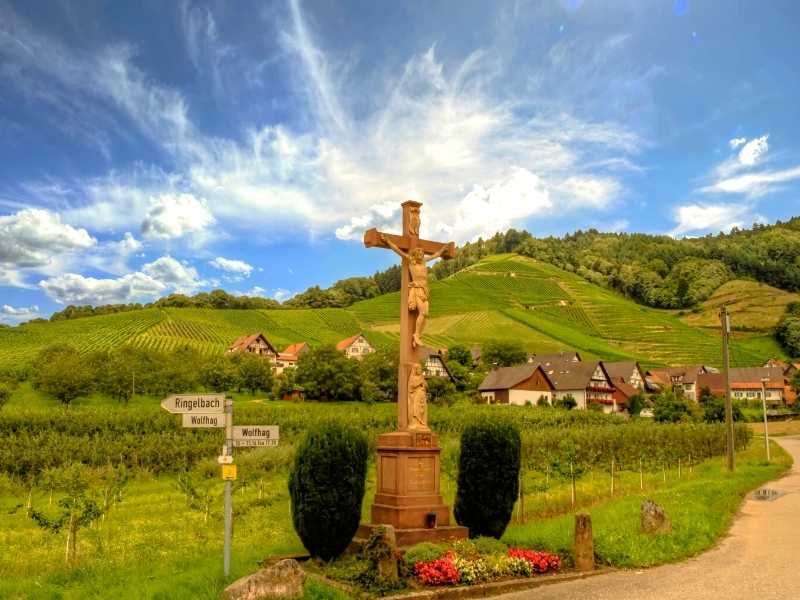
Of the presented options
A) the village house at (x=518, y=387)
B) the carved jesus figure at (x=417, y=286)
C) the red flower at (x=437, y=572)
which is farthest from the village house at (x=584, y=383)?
the red flower at (x=437, y=572)

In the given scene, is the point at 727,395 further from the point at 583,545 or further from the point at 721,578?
the point at 583,545

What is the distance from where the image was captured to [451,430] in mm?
50062

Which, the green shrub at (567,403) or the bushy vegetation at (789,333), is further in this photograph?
the bushy vegetation at (789,333)

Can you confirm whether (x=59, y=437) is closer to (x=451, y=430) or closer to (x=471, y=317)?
(x=451, y=430)

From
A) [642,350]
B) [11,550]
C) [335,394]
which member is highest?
[642,350]

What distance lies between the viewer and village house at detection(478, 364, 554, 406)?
3171 inches

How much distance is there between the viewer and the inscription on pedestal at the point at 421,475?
38.7 feet

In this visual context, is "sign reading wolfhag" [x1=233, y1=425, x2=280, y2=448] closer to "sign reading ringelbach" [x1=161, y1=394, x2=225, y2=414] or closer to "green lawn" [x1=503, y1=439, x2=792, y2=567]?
"sign reading ringelbach" [x1=161, y1=394, x2=225, y2=414]

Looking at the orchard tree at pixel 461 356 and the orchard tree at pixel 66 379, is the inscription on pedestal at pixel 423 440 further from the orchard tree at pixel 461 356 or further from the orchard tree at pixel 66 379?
the orchard tree at pixel 461 356

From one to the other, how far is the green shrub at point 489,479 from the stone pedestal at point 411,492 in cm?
41

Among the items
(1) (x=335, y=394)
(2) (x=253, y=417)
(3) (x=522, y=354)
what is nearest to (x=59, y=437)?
(2) (x=253, y=417)

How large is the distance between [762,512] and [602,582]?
413 inches

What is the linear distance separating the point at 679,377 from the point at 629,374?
41.3 ft

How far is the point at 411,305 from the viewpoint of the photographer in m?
13.0
